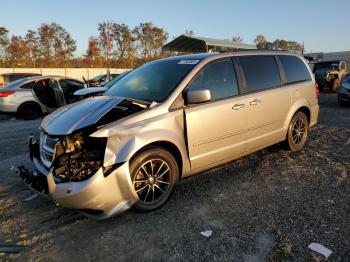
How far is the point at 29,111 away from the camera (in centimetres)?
1102

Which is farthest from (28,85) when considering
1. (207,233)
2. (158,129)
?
(207,233)

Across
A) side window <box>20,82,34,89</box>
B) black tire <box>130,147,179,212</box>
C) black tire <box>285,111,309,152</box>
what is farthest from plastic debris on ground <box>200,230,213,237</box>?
side window <box>20,82,34,89</box>

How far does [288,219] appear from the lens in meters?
3.52

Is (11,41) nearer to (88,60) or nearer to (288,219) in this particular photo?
(88,60)

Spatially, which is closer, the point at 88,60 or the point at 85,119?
the point at 85,119

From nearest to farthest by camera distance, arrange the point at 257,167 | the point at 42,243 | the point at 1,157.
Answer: the point at 42,243
the point at 257,167
the point at 1,157

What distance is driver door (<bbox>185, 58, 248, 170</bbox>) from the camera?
408 centimetres

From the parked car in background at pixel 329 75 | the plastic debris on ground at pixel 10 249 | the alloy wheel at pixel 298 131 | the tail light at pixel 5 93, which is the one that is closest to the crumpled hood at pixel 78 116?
the plastic debris on ground at pixel 10 249

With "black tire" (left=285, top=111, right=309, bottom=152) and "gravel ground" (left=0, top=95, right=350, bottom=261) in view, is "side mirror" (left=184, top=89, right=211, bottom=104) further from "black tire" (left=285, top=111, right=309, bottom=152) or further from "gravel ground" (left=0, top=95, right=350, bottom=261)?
"black tire" (left=285, top=111, right=309, bottom=152)

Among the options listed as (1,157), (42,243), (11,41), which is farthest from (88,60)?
(42,243)

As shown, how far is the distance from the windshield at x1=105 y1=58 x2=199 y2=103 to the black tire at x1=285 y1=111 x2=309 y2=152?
237 centimetres

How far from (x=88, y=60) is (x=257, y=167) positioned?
44835 millimetres

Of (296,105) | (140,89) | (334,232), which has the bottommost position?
(334,232)

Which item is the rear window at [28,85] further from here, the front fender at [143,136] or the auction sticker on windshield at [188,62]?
the front fender at [143,136]
